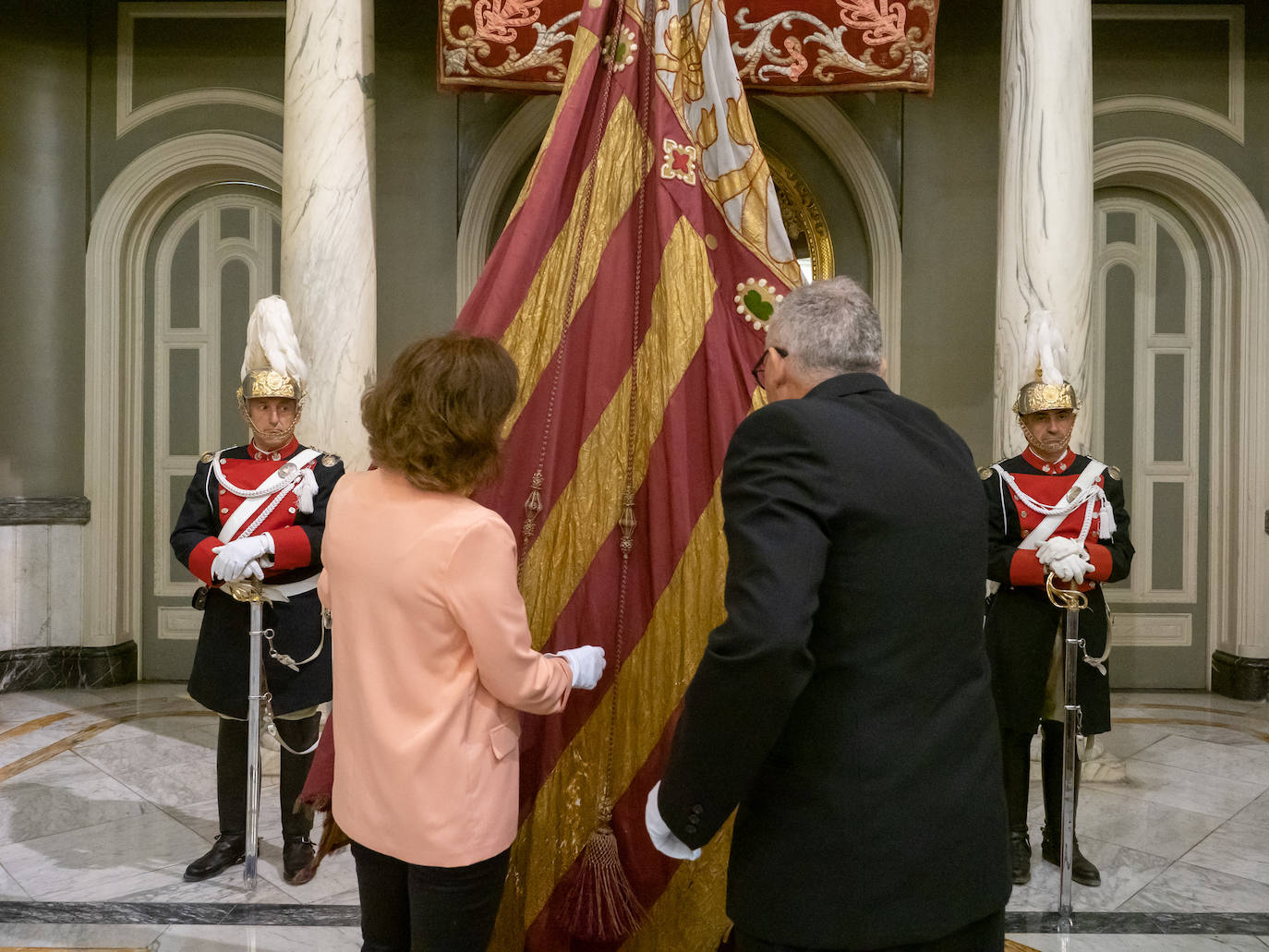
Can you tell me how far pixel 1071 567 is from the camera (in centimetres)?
249

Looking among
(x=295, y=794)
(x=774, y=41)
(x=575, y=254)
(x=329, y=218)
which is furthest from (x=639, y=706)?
(x=774, y=41)

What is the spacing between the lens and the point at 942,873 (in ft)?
3.85

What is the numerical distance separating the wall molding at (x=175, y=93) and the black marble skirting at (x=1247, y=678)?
5.95 meters

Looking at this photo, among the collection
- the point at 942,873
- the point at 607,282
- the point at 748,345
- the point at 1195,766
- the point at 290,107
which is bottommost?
the point at 1195,766

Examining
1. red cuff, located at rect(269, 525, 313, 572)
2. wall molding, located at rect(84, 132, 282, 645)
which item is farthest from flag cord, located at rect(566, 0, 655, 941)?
wall molding, located at rect(84, 132, 282, 645)

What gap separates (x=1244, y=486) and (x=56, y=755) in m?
5.94

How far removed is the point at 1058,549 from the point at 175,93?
501 centimetres

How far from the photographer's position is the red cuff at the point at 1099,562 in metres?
2.58

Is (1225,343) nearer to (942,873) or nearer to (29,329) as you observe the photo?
(942,873)

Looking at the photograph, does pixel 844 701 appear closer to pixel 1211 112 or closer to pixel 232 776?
pixel 232 776

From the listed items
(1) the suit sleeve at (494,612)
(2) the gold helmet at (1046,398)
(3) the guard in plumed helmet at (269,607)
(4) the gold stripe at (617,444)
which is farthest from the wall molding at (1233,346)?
(1) the suit sleeve at (494,612)

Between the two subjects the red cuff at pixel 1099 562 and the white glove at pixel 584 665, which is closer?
the white glove at pixel 584 665

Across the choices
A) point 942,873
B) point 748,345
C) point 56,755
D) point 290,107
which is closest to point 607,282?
point 748,345

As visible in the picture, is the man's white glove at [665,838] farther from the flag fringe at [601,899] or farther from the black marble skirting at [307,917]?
the black marble skirting at [307,917]
